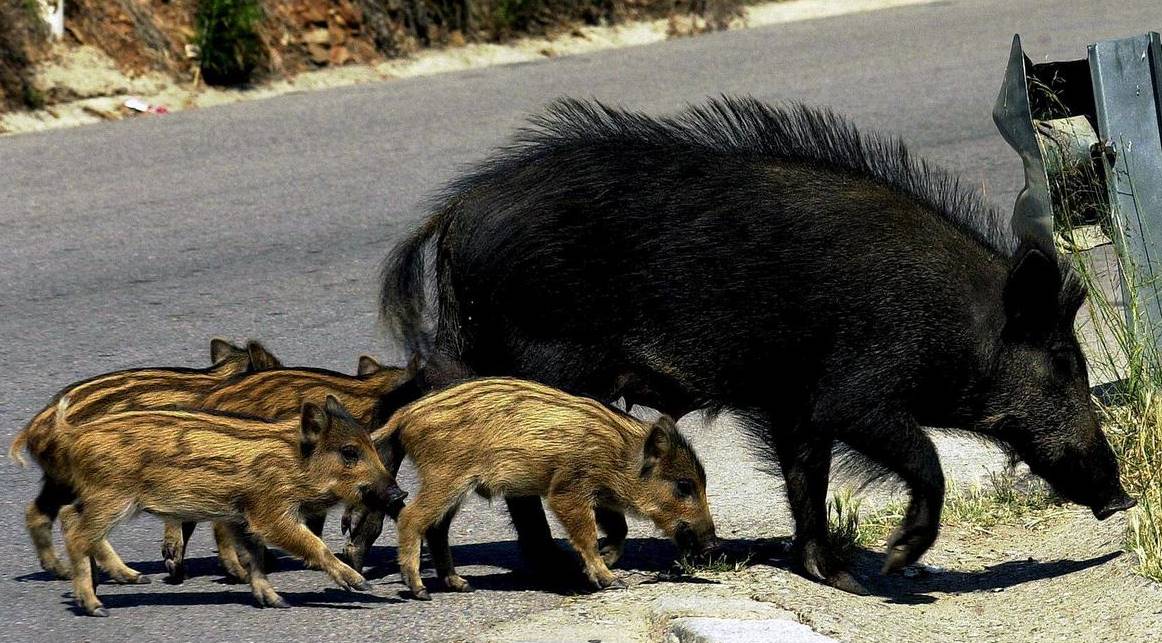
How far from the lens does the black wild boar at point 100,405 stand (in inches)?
209

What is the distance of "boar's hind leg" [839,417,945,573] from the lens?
5426 mm

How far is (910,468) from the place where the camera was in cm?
546

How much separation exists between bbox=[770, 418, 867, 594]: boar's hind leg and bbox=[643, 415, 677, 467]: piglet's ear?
408mm

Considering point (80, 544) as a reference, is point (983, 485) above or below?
below

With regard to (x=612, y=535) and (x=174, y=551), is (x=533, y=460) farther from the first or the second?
(x=174, y=551)

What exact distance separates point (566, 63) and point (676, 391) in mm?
9028

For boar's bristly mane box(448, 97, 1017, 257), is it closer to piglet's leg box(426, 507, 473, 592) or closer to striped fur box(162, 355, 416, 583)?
Result: striped fur box(162, 355, 416, 583)

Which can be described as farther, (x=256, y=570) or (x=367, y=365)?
(x=367, y=365)

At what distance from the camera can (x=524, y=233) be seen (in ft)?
18.2

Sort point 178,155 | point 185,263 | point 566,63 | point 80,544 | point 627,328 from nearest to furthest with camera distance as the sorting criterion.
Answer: point 80,544, point 627,328, point 185,263, point 178,155, point 566,63

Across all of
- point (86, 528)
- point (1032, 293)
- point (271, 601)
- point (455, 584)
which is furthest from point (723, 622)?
point (86, 528)

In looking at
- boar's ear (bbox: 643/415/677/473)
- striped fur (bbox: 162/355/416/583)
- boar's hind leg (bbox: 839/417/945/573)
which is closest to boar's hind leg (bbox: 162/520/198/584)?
striped fur (bbox: 162/355/416/583)

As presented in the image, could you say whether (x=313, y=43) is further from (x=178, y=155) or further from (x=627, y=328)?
(x=627, y=328)

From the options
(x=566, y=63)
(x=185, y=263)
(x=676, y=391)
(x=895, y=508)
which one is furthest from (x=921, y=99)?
(x=676, y=391)
